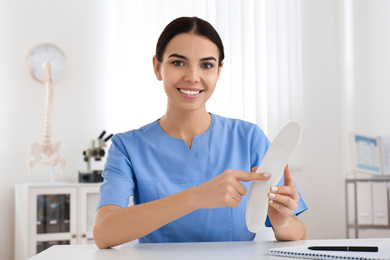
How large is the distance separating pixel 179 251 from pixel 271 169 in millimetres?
294

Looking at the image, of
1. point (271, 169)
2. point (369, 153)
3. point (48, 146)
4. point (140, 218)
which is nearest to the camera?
point (271, 169)

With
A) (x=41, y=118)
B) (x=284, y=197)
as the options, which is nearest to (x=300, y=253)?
(x=284, y=197)

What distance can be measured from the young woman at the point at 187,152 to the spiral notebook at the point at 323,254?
0.24 metres

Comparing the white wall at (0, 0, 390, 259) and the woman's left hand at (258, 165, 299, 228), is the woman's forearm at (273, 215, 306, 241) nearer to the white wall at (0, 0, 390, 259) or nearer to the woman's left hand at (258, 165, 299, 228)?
the woman's left hand at (258, 165, 299, 228)

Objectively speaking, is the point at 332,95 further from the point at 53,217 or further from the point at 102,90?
the point at 53,217

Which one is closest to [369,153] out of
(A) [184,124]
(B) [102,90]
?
(B) [102,90]

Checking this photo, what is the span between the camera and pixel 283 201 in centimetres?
126

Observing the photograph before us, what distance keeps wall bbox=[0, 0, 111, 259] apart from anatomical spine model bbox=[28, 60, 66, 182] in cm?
14

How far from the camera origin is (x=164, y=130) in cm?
164

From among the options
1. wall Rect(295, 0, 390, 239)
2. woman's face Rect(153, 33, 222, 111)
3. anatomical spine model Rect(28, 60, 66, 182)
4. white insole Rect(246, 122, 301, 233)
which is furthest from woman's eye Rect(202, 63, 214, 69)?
wall Rect(295, 0, 390, 239)

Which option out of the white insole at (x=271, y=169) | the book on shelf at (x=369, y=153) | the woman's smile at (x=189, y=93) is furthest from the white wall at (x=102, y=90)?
the white insole at (x=271, y=169)

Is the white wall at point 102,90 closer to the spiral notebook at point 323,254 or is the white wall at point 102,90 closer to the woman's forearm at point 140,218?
the woman's forearm at point 140,218

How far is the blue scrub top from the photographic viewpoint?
4.94ft

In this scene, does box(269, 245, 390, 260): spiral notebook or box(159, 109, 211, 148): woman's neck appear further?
box(159, 109, 211, 148): woman's neck
